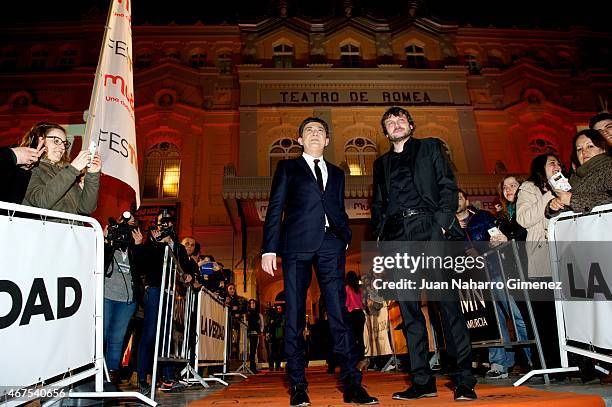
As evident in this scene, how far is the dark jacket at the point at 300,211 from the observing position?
3590mm

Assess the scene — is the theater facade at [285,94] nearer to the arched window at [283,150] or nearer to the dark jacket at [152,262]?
the arched window at [283,150]

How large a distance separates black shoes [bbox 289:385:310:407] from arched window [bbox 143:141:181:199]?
15726 mm

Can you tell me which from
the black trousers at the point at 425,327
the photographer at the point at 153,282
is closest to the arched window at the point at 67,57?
the photographer at the point at 153,282

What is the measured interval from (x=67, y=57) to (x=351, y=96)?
46.4ft

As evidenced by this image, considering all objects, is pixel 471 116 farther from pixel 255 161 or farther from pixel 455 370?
pixel 455 370

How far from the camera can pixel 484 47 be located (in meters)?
21.9

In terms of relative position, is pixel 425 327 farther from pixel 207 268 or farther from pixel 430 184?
pixel 207 268

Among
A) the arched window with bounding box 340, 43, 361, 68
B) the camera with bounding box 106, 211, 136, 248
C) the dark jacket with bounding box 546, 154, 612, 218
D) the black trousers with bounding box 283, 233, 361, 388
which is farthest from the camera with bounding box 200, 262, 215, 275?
the arched window with bounding box 340, 43, 361, 68

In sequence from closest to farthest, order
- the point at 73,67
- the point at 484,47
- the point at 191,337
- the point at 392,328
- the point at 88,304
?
1. the point at 88,304
2. the point at 191,337
3. the point at 392,328
4. the point at 73,67
5. the point at 484,47

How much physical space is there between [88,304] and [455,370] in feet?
9.39

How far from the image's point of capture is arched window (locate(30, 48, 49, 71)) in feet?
66.8

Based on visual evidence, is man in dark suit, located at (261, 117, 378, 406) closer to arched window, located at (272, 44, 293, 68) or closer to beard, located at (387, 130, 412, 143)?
beard, located at (387, 130, 412, 143)

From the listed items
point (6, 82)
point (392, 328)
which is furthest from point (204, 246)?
point (6, 82)

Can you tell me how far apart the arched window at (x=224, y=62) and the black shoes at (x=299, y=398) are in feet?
62.0
